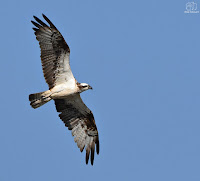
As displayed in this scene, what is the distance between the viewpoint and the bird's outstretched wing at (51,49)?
1630cm

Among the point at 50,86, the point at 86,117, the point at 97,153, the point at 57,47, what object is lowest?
the point at 97,153

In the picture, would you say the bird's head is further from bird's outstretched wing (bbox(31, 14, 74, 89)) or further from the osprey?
bird's outstretched wing (bbox(31, 14, 74, 89))

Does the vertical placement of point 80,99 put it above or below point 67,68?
below

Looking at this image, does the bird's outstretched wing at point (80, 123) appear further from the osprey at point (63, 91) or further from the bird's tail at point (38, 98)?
the bird's tail at point (38, 98)

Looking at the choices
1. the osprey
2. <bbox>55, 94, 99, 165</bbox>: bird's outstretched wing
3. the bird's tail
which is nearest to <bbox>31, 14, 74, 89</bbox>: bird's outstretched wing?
the osprey

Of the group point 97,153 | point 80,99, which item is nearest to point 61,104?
point 80,99

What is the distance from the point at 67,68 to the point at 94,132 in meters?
2.84

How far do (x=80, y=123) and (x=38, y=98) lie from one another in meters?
2.13

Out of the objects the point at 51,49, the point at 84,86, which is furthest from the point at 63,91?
the point at 51,49

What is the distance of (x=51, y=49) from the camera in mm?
16406

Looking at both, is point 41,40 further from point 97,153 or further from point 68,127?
point 97,153

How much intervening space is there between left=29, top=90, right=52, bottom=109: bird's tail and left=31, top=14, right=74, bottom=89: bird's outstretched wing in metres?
0.58

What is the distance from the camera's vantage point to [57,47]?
16.4 meters

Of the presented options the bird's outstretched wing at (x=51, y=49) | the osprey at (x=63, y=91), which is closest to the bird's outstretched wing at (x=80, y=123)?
the osprey at (x=63, y=91)
